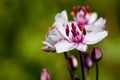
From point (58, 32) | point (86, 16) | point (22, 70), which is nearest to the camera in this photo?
point (58, 32)

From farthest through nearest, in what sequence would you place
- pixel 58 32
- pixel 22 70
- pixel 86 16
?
pixel 22 70 → pixel 86 16 → pixel 58 32

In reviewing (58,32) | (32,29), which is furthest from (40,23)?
(58,32)

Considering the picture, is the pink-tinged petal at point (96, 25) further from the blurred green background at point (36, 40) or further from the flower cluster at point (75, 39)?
the blurred green background at point (36, 40)

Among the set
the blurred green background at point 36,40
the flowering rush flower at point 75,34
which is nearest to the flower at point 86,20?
the flowering rush flower at point 75,34

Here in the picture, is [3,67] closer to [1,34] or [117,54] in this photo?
[1,34]

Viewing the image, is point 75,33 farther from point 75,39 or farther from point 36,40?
point 36,40

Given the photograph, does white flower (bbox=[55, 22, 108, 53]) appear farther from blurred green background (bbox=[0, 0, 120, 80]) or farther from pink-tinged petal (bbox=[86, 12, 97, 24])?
blurred green background (bbox=[0, 0, 120, 80])

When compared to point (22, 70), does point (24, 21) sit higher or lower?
higher
